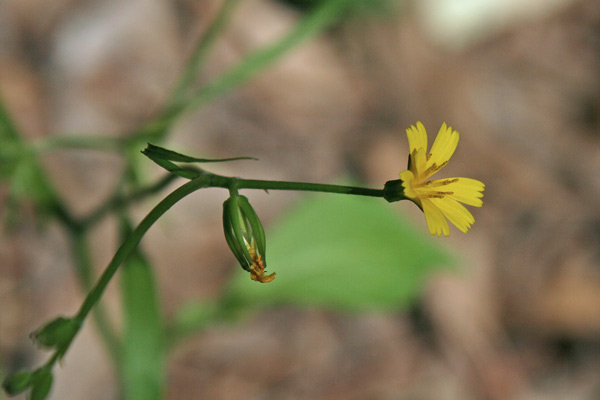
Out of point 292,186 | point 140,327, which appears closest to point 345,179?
point 140,327

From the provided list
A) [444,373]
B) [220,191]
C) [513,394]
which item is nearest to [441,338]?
[444,373]

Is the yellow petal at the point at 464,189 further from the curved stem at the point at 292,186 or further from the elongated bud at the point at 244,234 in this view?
the elongated bud at the point at 244,234

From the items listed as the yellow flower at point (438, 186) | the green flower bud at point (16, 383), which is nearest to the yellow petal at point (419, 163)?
the yellow flower at point (438, 186)

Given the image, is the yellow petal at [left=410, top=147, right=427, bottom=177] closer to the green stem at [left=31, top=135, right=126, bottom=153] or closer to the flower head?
the flower head

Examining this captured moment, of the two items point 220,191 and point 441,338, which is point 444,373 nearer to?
point 441,338

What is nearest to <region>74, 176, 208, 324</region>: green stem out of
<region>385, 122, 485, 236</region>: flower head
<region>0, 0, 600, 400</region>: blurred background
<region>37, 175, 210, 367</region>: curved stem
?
<region>37, 175, 210, 367</region>: curved stem

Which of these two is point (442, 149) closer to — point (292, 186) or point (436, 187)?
point (436, 187)

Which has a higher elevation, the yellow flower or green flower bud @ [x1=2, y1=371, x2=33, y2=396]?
the yellow flower
